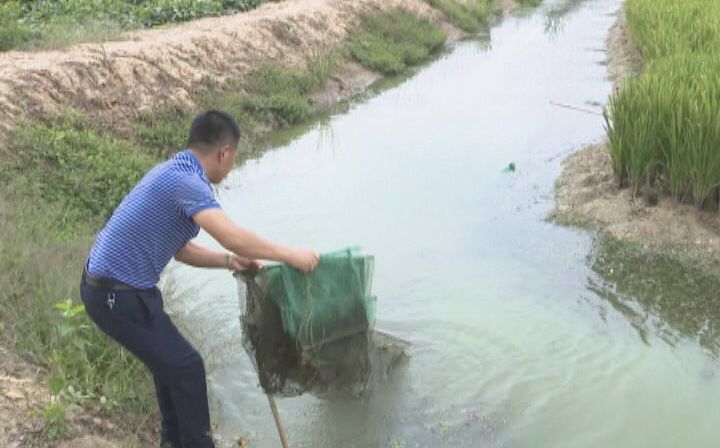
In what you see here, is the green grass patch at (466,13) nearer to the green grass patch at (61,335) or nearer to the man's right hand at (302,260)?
the green grass patch at (61,335)

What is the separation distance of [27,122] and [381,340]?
451 cm

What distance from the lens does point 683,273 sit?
5305 mm

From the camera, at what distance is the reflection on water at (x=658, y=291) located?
470 cm

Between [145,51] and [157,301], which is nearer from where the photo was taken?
[157,301]

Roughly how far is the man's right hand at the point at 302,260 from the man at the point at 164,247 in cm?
2

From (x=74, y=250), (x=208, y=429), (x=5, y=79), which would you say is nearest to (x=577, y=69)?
(x=5, y=79)

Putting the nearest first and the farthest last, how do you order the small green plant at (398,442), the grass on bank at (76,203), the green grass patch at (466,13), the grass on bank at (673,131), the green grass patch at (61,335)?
the green grass patch at (61,335), the grass on bank at (76,203), the small green plant at (398,442), the grass on bank at (673,131), the green grass patch at (466,13)

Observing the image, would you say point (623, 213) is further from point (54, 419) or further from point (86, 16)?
point (86, 16)

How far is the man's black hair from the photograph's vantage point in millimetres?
2781

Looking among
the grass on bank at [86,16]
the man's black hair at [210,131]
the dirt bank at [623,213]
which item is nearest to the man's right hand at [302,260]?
the man's black hair at [210,131]

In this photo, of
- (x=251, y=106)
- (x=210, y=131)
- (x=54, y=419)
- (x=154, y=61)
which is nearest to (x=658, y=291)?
(x=210, y=131)

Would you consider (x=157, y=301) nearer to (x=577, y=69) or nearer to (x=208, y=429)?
(x=208, y=429)

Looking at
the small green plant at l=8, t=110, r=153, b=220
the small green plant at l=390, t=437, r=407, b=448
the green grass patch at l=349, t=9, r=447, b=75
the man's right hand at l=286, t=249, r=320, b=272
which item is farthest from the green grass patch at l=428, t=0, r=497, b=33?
the man's right hand at l=286, t=249, r=320, b=272

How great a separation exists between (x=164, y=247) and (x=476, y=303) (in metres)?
2.83
